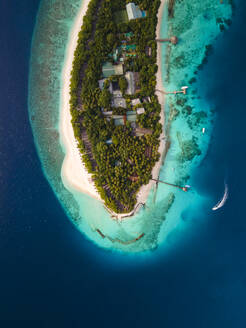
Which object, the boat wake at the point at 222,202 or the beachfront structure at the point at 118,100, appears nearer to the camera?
the beachfront structure at the point at 118,100

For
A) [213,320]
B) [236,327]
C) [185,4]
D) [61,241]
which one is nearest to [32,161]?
[61,241]

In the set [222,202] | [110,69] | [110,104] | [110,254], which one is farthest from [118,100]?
[110,254]

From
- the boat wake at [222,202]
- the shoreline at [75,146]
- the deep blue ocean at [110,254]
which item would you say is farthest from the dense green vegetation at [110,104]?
the boat wake at [222,202]

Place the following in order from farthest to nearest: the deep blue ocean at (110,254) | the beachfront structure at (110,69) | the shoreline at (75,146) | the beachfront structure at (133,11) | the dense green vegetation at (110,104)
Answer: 1. the deep blue ocean at (110,254)
2. the shoreline at (75,146)
3. the beachfront structure at (110,69)
4. the dense green vegetation at (110,104)
5. the beachfront structure at (133,11)

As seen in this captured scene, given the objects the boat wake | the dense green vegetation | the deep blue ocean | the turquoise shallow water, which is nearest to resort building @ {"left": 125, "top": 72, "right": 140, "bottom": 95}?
the dense green vegetation

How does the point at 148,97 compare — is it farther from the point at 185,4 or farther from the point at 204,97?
the point at 185,4

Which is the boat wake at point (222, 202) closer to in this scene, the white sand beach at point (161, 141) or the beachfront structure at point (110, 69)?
the white sand beach at point (161, 141)
